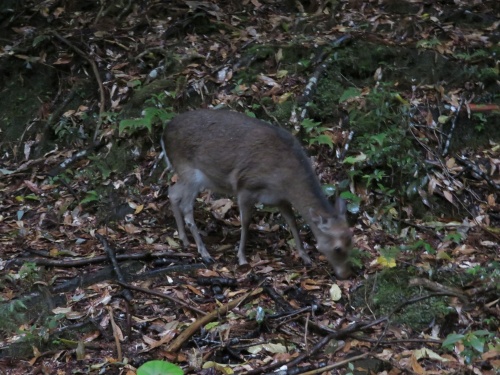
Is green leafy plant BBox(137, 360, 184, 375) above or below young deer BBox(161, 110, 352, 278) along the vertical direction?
above

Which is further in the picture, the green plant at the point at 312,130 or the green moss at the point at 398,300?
the green plant at the point at 312,130

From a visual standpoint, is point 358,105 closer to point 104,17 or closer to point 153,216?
point 153,216

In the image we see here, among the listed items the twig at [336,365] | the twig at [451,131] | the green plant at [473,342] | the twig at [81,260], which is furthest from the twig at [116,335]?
the twig at [451,131]

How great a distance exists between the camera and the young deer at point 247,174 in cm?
841

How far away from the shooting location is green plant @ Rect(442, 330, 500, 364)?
20.2ft

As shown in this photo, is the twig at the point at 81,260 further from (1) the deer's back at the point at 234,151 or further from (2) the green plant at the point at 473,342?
(2) the green plant at the point at 473,342

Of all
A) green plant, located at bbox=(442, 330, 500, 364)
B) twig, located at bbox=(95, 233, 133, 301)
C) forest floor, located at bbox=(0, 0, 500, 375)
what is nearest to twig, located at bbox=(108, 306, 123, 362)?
forest floor, located at bbox=(0, 0, 500, 375)

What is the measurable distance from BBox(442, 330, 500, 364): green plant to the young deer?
5.94 feet

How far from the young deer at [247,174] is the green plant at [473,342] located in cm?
181

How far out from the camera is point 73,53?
1286cm

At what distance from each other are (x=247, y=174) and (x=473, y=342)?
3.64 meters

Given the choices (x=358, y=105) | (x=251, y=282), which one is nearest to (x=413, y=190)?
(x=358, y=105)

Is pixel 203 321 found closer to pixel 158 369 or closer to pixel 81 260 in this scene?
pixel 158 369

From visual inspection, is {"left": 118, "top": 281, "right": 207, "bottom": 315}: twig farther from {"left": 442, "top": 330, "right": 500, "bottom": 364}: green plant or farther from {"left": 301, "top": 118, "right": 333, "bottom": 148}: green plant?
{"left": 301, "top": 118, "right": 333, "bottom": 148}: green plant
